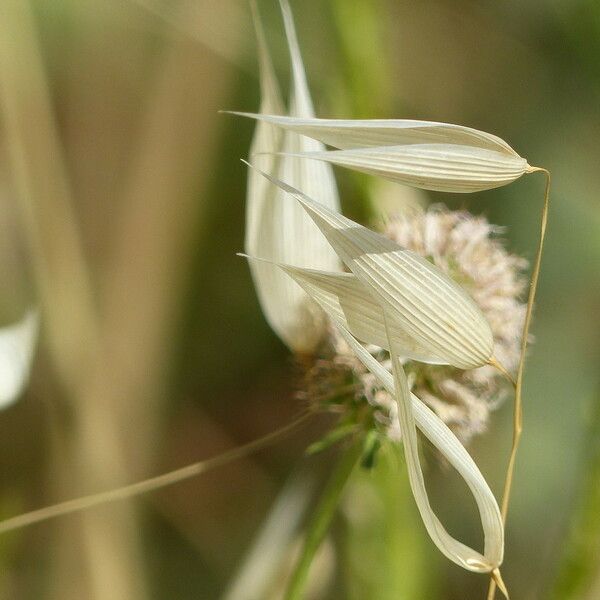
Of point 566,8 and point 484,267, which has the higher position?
point 566,8

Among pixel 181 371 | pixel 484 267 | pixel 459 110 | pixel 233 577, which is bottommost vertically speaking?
pixel 233 577

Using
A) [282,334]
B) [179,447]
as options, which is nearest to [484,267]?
[282,334]

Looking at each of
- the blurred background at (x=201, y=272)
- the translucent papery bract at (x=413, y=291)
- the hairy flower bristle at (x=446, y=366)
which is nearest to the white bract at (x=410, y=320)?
the translucent papery bract at (x=413, y=291)

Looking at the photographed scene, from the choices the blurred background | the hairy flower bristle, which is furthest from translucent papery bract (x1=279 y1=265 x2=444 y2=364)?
the blurred background

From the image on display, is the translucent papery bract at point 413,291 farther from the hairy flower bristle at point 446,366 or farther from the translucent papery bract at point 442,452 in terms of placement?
the hairy flower bristle at point 446,366

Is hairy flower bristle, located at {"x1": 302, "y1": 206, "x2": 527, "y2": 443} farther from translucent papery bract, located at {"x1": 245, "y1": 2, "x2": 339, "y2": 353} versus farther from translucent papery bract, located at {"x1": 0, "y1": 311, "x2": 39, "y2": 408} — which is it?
translucent papery bract, located at {"x1": 0, "y1": 311, "x2": 39, "y2": 408}

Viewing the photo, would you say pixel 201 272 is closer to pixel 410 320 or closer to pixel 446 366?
pixel 446 366

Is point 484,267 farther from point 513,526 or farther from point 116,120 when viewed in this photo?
point 116,120
